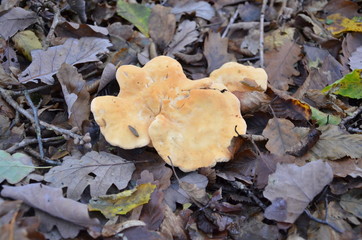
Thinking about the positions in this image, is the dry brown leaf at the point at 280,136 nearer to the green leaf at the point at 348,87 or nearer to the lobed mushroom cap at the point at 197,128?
the lobed mushroom cap at the point at 197,128

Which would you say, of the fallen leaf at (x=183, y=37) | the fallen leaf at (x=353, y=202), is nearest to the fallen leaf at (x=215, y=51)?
the fallen leaf at (x=183, y=37)

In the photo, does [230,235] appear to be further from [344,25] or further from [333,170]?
[344,25]

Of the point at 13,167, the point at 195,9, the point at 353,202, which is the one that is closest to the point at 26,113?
the point at 13,167

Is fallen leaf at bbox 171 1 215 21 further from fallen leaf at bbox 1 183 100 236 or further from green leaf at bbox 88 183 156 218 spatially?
fallen leaf at bbox 1 183 100 236

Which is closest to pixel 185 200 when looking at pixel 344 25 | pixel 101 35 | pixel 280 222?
pixel 280 222

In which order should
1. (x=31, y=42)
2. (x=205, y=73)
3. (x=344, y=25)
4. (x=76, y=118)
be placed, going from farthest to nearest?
(x=344, y=25), (x=205, y=73), (x=31, y=42), (x=76, y=118)

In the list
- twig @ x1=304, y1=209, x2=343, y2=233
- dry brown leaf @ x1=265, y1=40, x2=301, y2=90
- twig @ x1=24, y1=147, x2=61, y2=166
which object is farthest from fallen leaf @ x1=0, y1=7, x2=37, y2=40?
twig @ x1=304, y1=209, x2=343, y2=233
